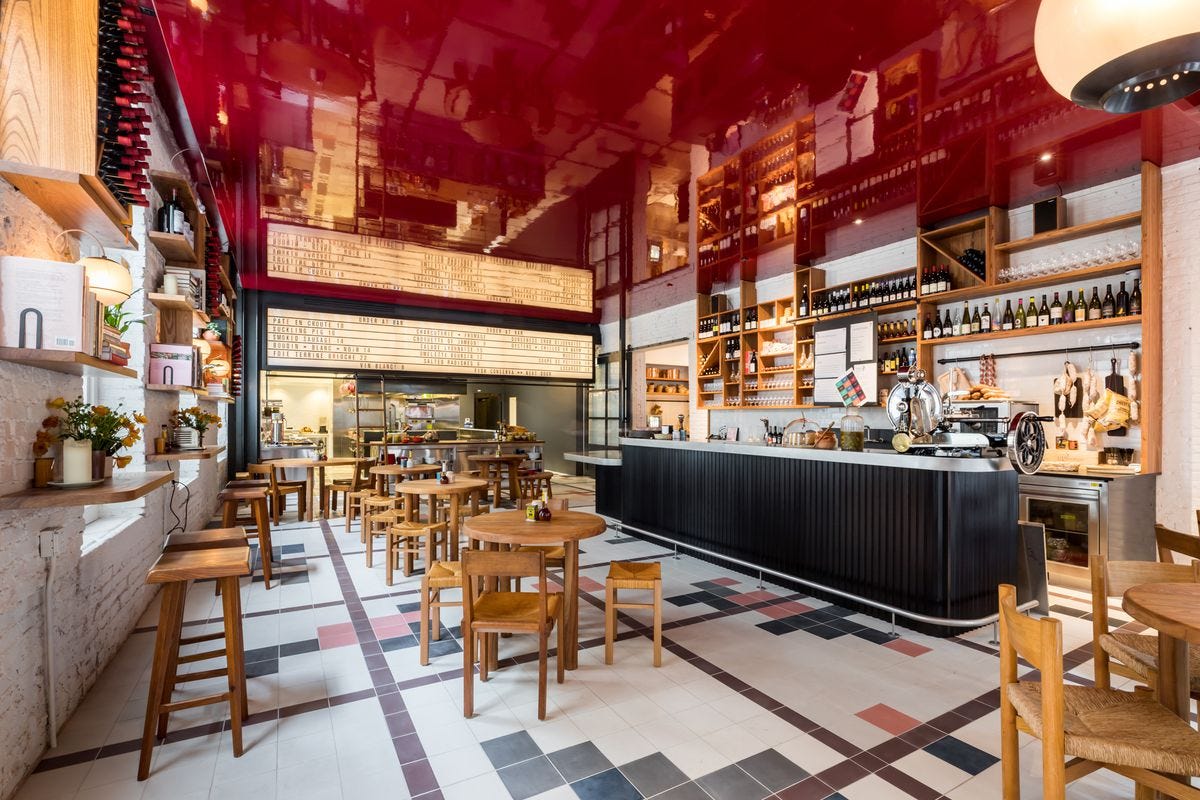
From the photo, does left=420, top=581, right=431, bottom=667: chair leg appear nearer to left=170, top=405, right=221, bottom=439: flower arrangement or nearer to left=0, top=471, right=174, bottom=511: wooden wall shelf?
left=0, top=471, right=174, bottom=511: wooden wall shelf

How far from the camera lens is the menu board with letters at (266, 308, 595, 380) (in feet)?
28.3

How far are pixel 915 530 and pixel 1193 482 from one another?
274cm

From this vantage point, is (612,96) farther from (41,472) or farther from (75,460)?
(41,472)

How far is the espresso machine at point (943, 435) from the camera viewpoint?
372cm

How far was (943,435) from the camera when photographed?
12.9ft

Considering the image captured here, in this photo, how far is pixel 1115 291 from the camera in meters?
4.97

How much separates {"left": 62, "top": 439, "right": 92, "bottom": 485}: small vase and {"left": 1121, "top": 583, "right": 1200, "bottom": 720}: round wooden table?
396cm

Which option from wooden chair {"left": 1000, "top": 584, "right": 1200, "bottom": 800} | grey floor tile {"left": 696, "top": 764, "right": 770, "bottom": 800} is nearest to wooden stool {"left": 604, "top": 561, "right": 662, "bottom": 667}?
grey floor tile {"left": 696, "top": 764, "right": 770, "bottom": 800}

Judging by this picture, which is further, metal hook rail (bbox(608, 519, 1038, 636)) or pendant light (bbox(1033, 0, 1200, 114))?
metal hook rail (bbox(608, 519, 1038, 636))

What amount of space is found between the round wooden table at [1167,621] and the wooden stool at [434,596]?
2888mm

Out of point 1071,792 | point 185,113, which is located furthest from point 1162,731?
point 185,113

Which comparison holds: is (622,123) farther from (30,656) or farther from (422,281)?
(422,281)

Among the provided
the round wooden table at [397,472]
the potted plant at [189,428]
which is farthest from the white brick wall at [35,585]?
the round wooden table at [397,472]

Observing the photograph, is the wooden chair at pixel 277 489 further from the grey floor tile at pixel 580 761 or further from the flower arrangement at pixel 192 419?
the grey floor tile at pixel 580 761
